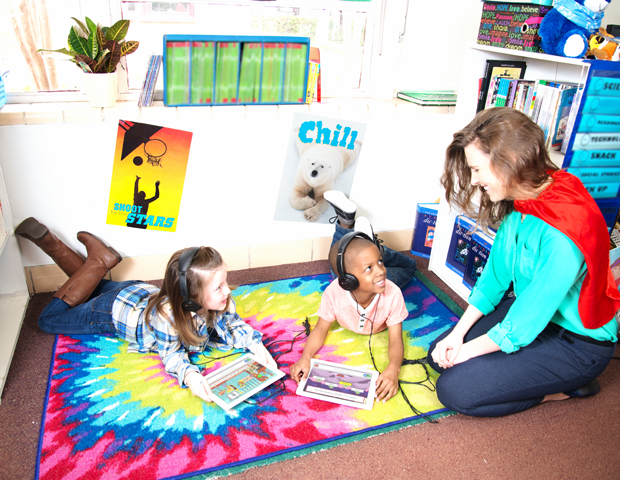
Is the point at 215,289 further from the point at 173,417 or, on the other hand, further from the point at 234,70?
the point at 234,70

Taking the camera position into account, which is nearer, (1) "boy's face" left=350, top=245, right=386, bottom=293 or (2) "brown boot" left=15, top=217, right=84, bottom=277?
(1) "boy's face" left=350, top=245, right=386, bottom=293

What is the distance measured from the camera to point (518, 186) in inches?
54.0

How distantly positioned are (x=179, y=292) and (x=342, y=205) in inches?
38.7

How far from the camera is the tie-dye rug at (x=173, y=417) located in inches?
53.7

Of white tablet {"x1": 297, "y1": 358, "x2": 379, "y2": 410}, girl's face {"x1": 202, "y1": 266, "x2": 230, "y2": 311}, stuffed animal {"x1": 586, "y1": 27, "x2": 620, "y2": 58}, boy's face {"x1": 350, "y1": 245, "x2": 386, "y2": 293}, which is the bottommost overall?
white tablet {"x1": 297, "y1": 358, "x2": 379, "y2": 410}

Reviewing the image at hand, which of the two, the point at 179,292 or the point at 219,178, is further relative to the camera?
the point at 219,178

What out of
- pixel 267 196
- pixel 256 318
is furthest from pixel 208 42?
pixel 256 318

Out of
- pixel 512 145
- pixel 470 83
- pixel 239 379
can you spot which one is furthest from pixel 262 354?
pixel 470 83

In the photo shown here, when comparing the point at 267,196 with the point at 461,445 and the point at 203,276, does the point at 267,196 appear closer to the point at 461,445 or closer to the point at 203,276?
the point at 203,276

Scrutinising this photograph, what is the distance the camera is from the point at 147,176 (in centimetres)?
210

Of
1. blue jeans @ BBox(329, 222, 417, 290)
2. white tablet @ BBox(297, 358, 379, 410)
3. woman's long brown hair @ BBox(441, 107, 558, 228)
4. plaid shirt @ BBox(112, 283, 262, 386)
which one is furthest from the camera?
blue jeans @ BBox(329, 222, 417, 290)

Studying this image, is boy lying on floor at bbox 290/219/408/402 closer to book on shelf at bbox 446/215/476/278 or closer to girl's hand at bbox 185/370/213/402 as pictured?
girl's hand at bbox 185/370/213/402

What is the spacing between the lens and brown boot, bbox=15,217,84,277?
1.94 metres

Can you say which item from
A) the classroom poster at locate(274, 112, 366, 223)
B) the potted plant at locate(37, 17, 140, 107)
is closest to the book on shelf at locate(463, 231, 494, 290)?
the classroom poster at locate(274, 112, 366, 223)
